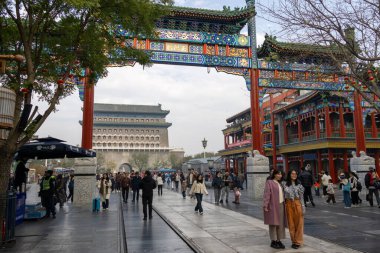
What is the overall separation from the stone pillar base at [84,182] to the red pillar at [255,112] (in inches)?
350

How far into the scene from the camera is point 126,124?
285 feet

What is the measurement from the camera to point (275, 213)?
6.24 m

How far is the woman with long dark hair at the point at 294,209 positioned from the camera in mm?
6320

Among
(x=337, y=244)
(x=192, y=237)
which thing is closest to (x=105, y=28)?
(x=192, y=237)

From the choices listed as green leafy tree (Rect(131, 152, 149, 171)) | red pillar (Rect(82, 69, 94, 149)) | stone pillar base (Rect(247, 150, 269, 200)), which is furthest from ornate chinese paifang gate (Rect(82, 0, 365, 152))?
green leafy tree (Rect(131, 152, 149, 171))

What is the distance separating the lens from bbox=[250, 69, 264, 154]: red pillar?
18859mm

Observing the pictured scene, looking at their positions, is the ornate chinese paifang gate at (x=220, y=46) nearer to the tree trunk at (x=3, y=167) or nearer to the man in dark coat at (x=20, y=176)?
the man in dark coat at (x=20, y=176)

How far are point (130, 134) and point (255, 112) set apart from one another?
71.1 metres

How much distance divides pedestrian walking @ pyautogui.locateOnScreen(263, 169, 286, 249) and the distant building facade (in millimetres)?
77540

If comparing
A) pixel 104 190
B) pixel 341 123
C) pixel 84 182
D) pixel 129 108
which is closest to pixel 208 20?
pixel 84 182

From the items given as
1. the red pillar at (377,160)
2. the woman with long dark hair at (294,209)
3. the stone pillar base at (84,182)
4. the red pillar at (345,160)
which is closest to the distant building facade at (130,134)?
the red pillar at (345,160)

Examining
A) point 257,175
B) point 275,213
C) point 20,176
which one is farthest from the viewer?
point 257,175

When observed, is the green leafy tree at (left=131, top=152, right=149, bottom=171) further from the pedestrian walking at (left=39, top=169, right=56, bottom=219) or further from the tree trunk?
the tree trunk

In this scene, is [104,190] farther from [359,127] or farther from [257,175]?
[359,127]
